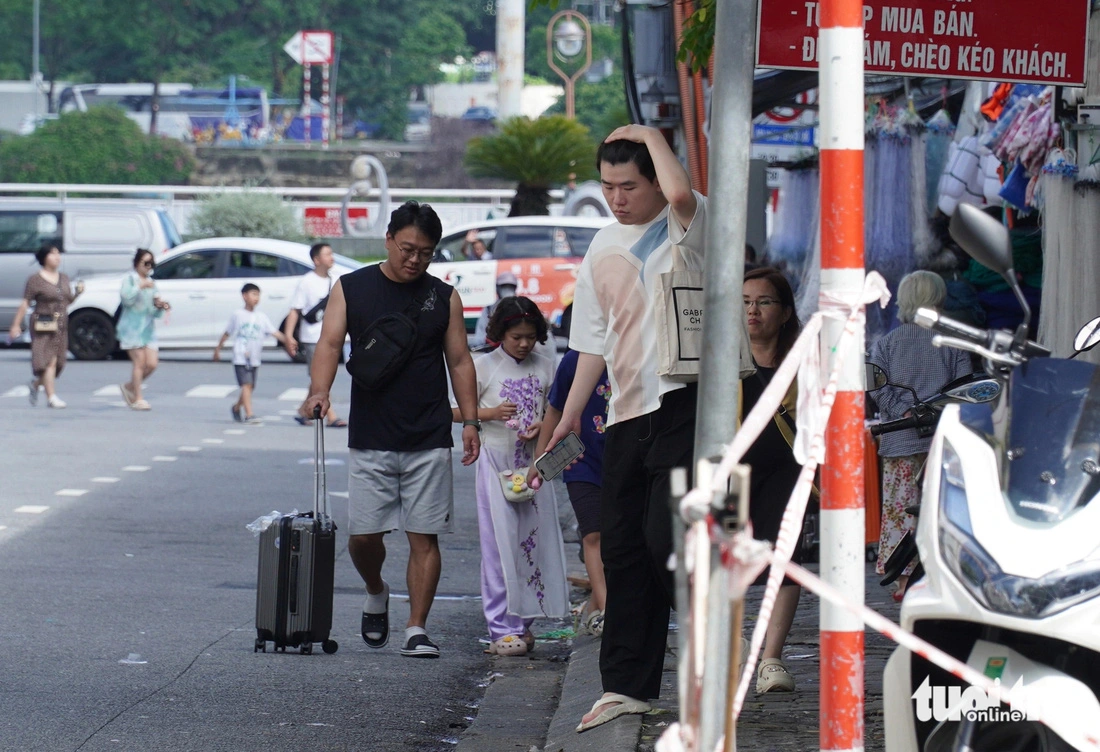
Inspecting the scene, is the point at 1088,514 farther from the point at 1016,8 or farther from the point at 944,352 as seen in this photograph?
the point at 944,352

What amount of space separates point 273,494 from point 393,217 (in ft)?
18.0

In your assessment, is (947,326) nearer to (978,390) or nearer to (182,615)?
(978,390)

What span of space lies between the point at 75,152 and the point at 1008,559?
5786 cm

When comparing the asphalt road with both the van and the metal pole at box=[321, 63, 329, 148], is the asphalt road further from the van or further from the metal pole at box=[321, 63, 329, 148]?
the metal pole at box=[321, 63, 329, 148]

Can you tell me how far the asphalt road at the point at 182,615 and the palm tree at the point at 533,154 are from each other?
11324mm

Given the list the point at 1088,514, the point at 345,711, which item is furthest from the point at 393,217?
the point at 1088,514

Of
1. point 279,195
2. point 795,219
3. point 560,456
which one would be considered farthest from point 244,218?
point 560,456

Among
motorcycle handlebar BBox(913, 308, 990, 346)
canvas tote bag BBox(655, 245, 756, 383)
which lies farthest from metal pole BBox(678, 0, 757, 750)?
canvas tote bag BBox(655, 245, 756, 383)

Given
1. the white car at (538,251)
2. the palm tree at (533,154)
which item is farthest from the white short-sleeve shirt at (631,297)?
the palm tree at (533,154)

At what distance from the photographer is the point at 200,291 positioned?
2358 centimetres

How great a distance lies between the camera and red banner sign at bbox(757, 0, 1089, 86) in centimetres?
616

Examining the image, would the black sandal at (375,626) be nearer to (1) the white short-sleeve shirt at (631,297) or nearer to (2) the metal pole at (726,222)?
(1) the white short-sleeve shirt at (631,297)

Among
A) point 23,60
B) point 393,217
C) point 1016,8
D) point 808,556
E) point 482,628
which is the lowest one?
point 482,628

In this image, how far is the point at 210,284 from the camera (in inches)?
928
